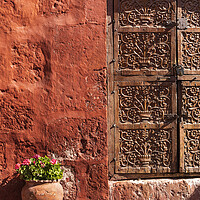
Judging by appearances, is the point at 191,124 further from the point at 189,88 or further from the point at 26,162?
the point at 26,162

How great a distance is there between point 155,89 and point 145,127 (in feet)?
1.45

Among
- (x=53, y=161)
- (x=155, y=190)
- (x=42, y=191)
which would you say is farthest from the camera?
(x=155, y=190)

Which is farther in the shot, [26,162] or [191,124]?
[191,124]

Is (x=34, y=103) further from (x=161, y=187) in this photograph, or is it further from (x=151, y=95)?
(x=161, y=187)

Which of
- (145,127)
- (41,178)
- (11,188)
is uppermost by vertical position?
(145,127)

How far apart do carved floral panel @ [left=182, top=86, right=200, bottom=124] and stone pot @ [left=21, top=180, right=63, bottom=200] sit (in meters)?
1.64

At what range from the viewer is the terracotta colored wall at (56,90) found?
3361mm

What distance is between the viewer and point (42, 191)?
2.99 m

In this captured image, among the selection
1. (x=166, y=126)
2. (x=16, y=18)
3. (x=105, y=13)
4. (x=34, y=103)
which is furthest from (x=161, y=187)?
Result: (x=16, y=18)

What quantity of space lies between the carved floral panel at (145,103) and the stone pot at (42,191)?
1.08 m

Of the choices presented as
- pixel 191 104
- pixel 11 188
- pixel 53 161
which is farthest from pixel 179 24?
pixel 11 188

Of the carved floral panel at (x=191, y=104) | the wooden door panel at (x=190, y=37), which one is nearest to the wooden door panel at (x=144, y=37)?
the wooden door panel at (x=190, y=37)

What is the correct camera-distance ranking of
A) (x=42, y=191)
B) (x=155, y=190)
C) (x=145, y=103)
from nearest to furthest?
(x=42, y=191)
(x=155, y=190)
(x=145, y=103)

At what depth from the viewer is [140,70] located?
Answer: 3.71 m
